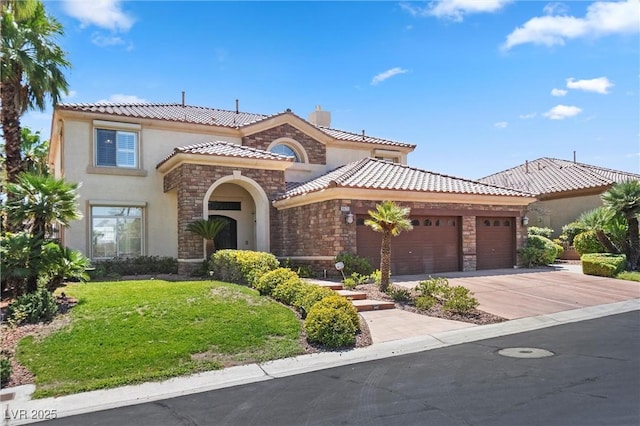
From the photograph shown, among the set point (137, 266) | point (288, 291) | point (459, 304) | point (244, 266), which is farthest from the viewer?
point (137, 266)

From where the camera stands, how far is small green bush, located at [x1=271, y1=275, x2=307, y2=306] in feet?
37.2

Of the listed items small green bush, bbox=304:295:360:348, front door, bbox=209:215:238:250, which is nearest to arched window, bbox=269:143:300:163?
front door, bbox=209:215:238:250

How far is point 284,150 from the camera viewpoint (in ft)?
75.0

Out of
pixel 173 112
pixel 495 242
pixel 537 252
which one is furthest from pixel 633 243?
pixel 173 112

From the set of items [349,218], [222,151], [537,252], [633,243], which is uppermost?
[222,151]

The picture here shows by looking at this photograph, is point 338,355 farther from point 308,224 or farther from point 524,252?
point 524,252

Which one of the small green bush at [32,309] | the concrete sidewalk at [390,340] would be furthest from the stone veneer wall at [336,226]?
the small green bush at [32,309]

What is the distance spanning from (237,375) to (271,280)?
15.0ft

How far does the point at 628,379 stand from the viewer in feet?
21.2

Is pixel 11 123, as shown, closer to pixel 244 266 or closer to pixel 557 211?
→ pixel 244 266

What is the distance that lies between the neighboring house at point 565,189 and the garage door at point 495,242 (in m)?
8.51

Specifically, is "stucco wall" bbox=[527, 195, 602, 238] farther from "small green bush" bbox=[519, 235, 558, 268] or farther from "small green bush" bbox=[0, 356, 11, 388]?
"small green bush" bbox=[0, 356, 11, 388]

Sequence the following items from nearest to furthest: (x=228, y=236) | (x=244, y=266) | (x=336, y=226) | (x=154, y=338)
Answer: (x=154, y=338)
(x=244, y=266)
(x=336, y=226)
(x=228, y=236)

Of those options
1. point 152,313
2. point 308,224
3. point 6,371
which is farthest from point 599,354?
point 308,224
